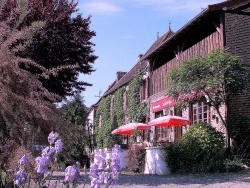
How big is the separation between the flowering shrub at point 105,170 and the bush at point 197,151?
10425 millimetres

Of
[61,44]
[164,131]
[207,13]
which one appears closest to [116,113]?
[164,131]

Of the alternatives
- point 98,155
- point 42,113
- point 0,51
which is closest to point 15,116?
point 42,113

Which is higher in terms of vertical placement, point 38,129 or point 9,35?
point 9,35

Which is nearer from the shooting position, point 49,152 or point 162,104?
point 49,152

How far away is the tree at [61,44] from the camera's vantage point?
11.0m

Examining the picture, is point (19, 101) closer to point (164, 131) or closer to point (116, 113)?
point (164, 131)

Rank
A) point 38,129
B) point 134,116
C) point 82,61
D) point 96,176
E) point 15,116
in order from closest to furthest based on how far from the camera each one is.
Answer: point 96,176
point 15,116
point 38,129
point 82,61
point 134,116

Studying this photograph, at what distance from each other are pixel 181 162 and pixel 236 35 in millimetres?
5493

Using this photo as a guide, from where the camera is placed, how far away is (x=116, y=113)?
100 ft

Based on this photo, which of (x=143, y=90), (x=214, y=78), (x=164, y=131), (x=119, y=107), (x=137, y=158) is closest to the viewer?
(x=214, y=78)

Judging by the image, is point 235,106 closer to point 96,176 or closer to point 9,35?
point 9,35

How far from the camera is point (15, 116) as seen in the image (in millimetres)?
6008

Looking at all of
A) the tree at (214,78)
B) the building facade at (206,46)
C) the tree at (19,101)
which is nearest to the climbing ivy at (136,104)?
the building facade at (206,46)

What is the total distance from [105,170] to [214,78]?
35.4 ft
